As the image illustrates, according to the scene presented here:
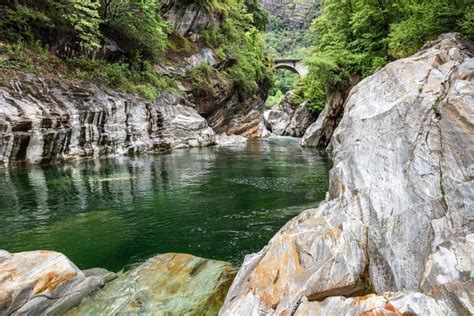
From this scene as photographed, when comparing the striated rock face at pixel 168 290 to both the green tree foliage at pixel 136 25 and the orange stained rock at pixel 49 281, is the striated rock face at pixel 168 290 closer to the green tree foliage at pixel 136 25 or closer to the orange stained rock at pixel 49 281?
the orange stained rock at pixel 49 281

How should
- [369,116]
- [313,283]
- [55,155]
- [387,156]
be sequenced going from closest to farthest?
[313,283], [387,156], [369,116], [55,155]

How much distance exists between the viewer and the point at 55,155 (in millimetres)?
21375

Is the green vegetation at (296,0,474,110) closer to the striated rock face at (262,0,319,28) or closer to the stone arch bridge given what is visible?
the stone arch bridge

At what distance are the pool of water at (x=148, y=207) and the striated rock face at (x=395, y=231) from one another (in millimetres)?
2802

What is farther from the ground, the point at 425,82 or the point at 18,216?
the point at 425,82

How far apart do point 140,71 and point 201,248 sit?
24.7 m

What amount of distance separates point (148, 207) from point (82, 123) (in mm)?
13507

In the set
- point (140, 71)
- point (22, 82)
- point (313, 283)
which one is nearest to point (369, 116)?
point (313, 283)

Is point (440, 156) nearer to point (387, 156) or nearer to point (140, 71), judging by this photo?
point (387, 156)

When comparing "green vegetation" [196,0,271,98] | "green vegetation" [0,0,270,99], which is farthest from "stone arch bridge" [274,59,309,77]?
"green vegetation" [0,0,270,99]

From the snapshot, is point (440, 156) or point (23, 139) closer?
point (440, 156)

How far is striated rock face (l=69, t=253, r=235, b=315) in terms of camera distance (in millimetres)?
5637

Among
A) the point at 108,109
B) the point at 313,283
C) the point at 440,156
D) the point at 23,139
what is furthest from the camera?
the point at 108,109

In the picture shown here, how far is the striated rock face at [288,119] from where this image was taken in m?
46.8
